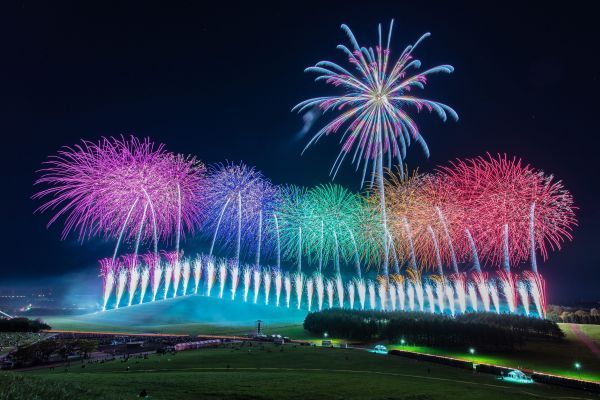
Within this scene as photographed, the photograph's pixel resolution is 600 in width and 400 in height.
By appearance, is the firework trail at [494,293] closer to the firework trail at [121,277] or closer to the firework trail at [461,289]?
the firework trail at [461,289]

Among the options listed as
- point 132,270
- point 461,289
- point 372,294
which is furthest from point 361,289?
point 132,270

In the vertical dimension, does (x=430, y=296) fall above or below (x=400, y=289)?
below

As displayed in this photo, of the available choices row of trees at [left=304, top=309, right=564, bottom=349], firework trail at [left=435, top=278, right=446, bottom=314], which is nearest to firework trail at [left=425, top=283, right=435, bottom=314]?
firework trail at [left=435, top=278, right=446, bottom=314]

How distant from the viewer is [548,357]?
54.2 meters

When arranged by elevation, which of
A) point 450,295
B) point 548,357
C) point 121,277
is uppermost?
point 121,277

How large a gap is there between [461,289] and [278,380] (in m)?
64.9

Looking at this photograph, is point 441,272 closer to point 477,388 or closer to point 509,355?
point 509,355

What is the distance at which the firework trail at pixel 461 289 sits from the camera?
86.4 meters

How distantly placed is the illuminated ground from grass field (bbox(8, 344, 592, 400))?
46.3 meters

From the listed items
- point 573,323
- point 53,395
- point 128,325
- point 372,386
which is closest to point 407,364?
point 372,386

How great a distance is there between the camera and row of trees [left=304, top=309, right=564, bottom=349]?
6041 cm

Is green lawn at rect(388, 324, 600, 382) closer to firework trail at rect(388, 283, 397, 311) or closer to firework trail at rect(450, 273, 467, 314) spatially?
firework trail at rect(450, 273, 467, 314)

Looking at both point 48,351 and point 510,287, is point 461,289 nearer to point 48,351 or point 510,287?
point 510,287

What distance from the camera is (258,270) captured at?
4857 inches
